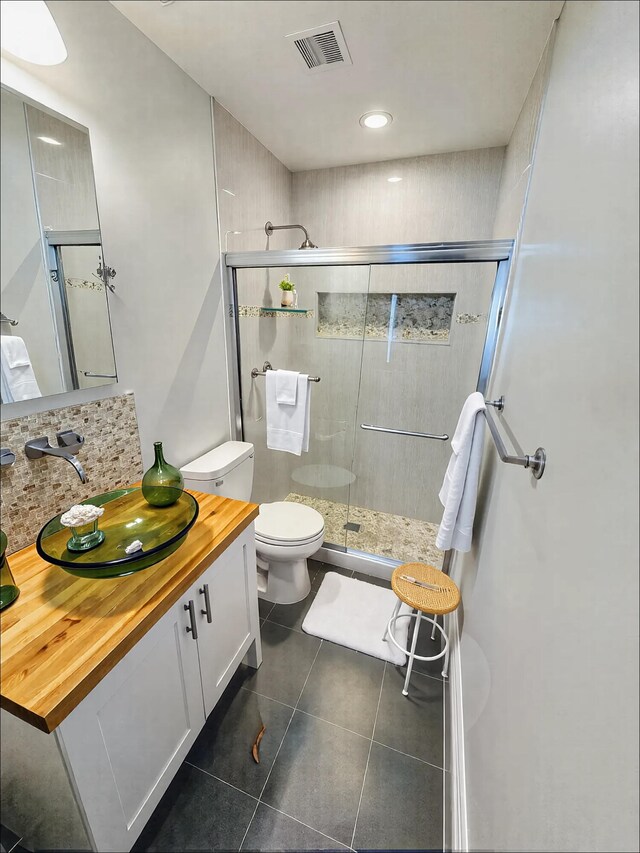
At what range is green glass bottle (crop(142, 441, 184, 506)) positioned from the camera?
110 centimetres

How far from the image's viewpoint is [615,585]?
1.35 ft

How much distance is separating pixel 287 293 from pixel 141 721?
202cm

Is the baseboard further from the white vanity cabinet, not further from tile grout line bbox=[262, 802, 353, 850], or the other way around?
the white vanity cabinet

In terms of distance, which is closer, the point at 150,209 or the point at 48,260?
the point at 48,260

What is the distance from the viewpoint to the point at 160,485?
111 centimetres

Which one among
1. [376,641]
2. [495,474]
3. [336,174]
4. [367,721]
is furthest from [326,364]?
[367,721]

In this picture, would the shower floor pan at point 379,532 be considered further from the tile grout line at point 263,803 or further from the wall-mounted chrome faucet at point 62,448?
the wall-mounted chrome faucet at point 62,448

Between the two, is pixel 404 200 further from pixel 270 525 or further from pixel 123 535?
pixel 123 535

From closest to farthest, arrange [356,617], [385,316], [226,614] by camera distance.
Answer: [226,614] < [356,617] < [385,316]

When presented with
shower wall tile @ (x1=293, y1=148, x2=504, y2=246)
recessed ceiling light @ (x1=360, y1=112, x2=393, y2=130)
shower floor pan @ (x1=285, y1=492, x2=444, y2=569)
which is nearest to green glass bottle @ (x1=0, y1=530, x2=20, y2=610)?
shower floor pan @ (x1=285, y1=492, x2=444, y2=569)

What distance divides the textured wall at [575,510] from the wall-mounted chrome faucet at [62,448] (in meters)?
1.09

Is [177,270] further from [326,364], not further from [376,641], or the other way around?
[376,641]

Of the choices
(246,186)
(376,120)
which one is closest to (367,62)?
(376,120)

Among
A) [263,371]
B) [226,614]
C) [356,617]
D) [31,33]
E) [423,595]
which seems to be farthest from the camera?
[263,371]
